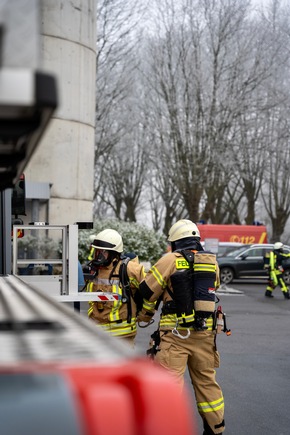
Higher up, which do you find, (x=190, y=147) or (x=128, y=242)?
(x=190, y=147)

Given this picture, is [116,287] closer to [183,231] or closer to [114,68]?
[183,231]

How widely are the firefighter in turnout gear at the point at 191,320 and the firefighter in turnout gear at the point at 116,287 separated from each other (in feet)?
1.11

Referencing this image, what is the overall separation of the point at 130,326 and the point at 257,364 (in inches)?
145

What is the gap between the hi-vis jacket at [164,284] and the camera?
5.07m

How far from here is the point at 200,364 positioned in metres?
5.09

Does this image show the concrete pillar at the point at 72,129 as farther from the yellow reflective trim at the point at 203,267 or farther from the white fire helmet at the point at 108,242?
the yellow reflective trim at the point at 203,267

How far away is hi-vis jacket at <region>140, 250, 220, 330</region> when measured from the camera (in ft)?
16.6

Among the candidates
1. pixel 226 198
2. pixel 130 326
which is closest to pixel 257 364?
pixel 130 326

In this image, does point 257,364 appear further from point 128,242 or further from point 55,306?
point 128,242

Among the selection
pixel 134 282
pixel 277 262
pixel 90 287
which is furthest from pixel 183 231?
pixel 277 262

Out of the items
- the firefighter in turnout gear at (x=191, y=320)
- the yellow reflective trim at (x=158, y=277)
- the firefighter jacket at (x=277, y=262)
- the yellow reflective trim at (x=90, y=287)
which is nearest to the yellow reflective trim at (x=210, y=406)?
the firefighter in turnout gear at (x=191, y=320)

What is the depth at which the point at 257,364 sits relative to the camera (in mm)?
8719

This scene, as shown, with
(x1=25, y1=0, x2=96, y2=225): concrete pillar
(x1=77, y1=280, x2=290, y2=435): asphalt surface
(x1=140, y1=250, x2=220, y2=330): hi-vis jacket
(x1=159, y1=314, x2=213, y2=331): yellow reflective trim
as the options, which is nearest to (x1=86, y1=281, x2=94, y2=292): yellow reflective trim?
(x1=140, y1=250, x2=220, y2=330): hi-vis jacket

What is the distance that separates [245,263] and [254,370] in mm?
16135
